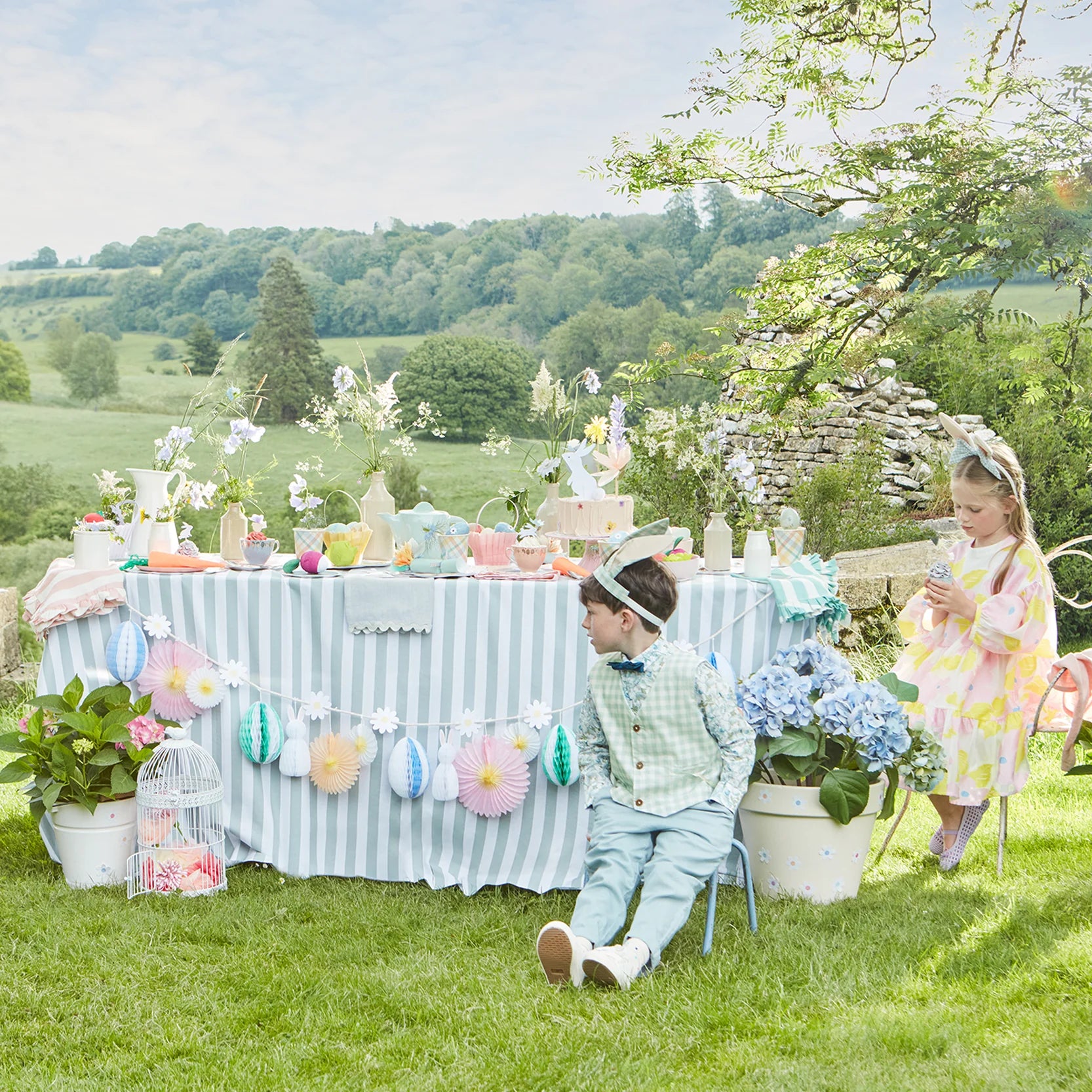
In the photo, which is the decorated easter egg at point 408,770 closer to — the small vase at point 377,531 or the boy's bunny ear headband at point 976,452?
the small vase at point 377,531

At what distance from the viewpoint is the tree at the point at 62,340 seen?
14.5 metres

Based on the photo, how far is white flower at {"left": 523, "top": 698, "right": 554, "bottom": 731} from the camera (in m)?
3.11

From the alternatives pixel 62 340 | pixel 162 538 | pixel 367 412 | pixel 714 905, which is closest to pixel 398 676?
pixel 367 412

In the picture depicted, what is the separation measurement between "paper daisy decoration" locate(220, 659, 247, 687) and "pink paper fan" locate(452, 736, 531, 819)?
69cm

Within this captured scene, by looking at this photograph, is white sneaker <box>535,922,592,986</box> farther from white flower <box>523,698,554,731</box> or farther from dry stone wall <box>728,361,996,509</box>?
dry stone wall <box>728,361,996,509</box>

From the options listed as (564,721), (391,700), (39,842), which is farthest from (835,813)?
(39,842)

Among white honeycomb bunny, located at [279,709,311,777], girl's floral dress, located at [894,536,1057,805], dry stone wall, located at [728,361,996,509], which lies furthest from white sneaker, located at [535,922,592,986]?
dry stone wall, located at [728,361,996,509]

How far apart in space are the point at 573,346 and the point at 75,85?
23.1 feet

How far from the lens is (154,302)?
15094 millimetres

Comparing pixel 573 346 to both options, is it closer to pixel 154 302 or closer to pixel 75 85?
pixel 154 302

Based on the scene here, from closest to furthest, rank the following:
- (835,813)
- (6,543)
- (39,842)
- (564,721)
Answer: (835,813) → (564,721) → (39,842) → (6,543)

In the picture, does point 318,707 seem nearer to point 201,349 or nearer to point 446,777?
point 446,777

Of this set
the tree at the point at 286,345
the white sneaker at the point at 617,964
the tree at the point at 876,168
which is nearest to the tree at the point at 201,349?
the tree at the point at 286,345

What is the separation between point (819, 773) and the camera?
111 inches
